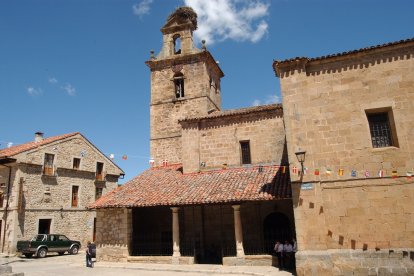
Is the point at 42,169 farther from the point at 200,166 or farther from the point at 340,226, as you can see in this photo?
the point at 340,226

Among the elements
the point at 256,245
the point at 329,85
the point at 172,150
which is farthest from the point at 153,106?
the point at 329,85

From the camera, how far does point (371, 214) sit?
32.9ft

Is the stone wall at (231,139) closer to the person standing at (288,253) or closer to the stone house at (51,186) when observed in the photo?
the person standing at (288,253)

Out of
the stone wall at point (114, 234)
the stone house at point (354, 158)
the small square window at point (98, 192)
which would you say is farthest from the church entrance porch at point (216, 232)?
the small square window at point (98, 192)

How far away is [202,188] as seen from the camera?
1470cm

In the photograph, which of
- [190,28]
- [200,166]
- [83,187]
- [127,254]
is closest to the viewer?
[127,254]

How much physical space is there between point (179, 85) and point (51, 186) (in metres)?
11.4

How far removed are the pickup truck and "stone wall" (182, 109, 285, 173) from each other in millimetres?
9857

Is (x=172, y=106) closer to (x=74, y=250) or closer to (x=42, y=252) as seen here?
(x=74, y=250)

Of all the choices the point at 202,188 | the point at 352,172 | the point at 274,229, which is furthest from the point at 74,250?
the point at 352,172

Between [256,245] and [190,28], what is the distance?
46.6ft

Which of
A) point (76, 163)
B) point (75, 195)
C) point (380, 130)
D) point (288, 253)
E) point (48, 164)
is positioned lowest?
point (288, 253)

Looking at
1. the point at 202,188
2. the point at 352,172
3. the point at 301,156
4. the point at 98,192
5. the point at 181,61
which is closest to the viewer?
the point at 352,172

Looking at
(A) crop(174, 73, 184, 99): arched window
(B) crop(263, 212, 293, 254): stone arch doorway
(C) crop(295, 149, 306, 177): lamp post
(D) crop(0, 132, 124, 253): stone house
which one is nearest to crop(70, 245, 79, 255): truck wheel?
(D) crop(0, 132, 124, 253): stone house
